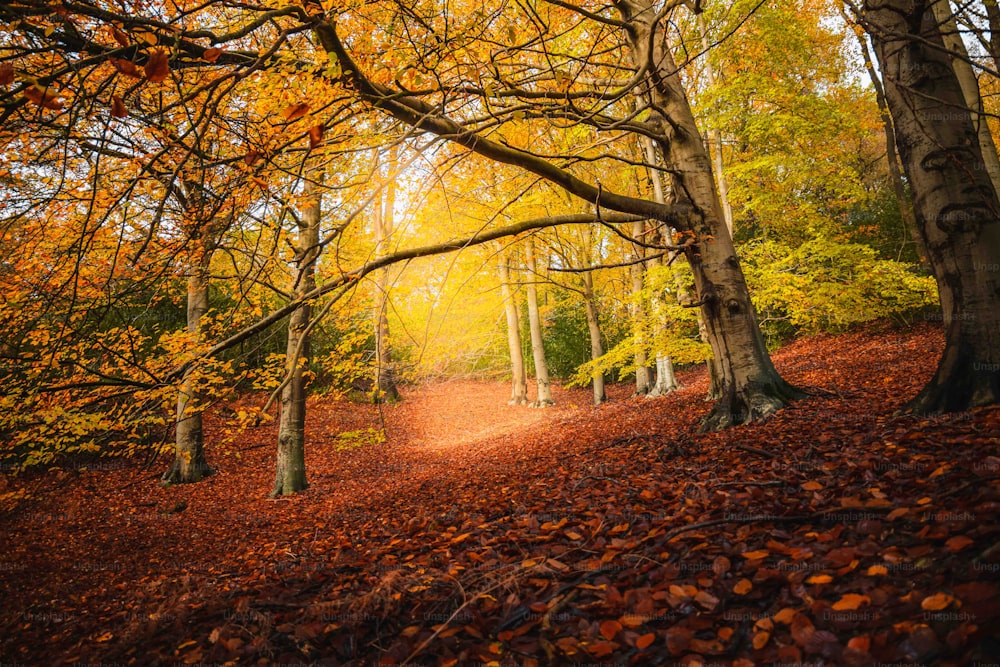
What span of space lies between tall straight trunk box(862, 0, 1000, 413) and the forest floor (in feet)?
1.60

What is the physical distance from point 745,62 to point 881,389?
802 centimetres

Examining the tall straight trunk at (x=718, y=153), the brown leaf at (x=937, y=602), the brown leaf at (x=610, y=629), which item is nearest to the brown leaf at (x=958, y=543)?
the brown leaf at (x=937, y=602)

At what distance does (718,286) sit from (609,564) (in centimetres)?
391

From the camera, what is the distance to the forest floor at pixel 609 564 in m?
1.70

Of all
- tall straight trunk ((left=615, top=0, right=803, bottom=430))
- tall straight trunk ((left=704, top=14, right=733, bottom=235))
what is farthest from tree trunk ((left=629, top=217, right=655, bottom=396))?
tall straight trunk ((left=615, top=0, right=803, bottom=430))

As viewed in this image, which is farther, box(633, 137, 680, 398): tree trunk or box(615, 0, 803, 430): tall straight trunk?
box(633, 137, 680, 398): tree trunk

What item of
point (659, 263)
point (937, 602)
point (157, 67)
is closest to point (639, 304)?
point (659, 263)

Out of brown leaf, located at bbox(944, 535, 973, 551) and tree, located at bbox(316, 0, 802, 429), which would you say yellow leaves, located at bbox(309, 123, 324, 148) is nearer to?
brown leaf, located at bbox(944, 535, 973, 551)

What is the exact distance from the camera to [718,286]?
535 centimetres

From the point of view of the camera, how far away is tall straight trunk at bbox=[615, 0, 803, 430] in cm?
526

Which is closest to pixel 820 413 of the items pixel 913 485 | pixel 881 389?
pixel 881 389

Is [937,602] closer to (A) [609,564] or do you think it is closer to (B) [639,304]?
(A) [609,564]

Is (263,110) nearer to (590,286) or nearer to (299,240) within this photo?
(299,240)

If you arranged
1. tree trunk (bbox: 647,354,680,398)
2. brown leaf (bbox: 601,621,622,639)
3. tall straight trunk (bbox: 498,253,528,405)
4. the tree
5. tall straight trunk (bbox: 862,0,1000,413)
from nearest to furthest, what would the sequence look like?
brown leaf (bbox: 601,621,622,639), tall straight trunk (bbox: 862,0,1000,413), the tree, tree trunk (bbox: 647,354,680,398), tall straight trunk (bbox: 498,253,528,405)
